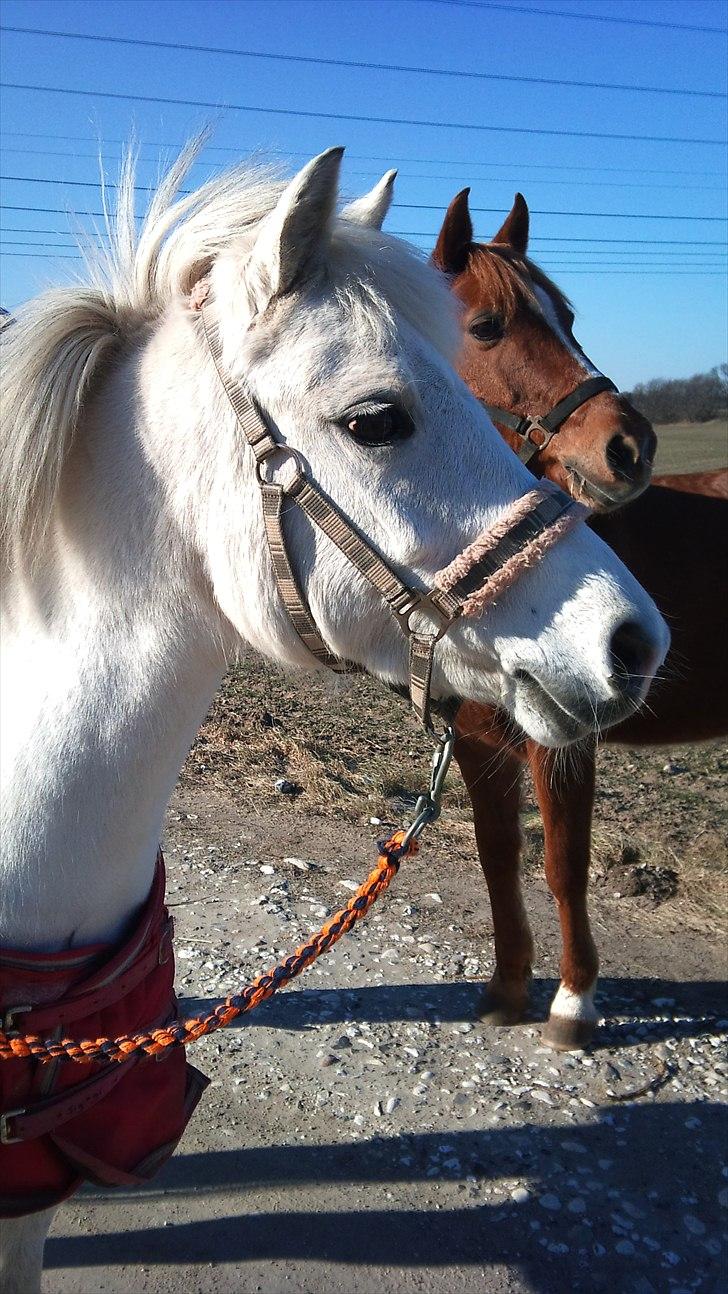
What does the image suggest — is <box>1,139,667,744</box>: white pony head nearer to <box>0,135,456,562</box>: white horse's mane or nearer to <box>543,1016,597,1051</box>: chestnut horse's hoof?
<box>0,135,456,562</box>: white horse's mane

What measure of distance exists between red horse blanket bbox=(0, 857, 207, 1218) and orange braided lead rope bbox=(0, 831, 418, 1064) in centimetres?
3

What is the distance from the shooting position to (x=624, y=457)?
2.96m

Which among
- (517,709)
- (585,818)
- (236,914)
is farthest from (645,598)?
(236,914)

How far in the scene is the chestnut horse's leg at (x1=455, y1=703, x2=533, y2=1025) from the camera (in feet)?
11.1

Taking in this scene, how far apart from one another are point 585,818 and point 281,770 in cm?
257

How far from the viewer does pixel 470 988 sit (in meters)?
3.57

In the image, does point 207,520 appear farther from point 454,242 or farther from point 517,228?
point 517,228

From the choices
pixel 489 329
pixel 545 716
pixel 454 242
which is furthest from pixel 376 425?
pixel 454 242

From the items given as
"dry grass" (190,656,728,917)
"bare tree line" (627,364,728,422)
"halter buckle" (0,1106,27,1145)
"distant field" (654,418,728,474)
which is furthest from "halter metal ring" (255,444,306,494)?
"bare tree line" (627,364,728,422)

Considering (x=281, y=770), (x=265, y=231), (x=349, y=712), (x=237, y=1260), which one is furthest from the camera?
(x=349, y=712)

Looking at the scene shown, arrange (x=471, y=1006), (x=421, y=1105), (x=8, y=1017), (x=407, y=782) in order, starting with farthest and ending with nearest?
(x=407, y=782) < (x=471, y=1006) < (x=421, y=1105) < (x=8, y=1017)

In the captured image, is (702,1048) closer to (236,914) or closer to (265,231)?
(236,914)

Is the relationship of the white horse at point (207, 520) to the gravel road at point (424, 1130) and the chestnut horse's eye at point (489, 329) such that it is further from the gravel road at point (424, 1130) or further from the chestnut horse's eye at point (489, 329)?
the chestnut horse's eye at point (489, 329)

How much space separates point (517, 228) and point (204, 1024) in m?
3.46
